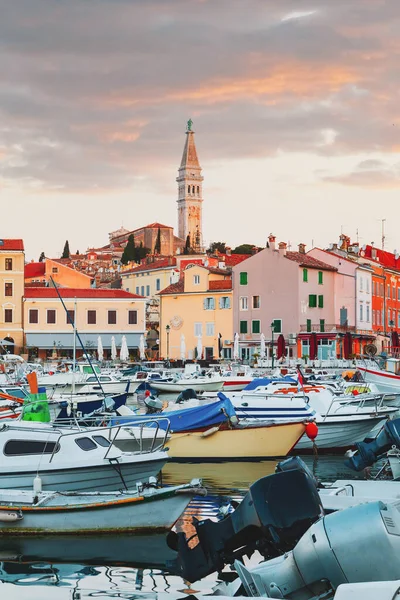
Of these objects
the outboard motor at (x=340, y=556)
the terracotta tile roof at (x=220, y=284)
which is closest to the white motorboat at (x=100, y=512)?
the outboard motor at (x=340, y=556)

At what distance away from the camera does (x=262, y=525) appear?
10.6 metres

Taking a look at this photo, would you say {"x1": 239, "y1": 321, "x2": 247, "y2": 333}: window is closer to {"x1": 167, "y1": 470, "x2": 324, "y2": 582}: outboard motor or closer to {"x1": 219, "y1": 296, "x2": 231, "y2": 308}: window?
{"x1": 219, "y1": 296, "x2": 231, "y2": 308}: window

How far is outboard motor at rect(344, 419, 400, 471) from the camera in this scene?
52.5 ft

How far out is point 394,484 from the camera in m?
15.0

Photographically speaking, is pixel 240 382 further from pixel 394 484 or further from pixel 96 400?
pixel 394 484

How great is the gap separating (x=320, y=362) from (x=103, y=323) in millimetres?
28868

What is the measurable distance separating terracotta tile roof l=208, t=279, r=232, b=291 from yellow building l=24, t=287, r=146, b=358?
29.3 feet

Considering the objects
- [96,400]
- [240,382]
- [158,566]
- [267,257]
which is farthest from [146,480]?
[267,257]

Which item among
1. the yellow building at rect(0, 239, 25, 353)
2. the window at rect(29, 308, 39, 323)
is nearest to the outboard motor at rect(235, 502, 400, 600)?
the yellow building at rect(0, 239, 25, 353)

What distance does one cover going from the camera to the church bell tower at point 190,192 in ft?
625

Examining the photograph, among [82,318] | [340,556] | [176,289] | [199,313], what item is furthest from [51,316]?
[340,556]

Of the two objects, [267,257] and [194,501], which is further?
[267,257]

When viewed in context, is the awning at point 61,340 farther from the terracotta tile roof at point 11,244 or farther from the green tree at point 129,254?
the green tree at point 129,254

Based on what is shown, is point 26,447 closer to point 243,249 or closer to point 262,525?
point 262,525
